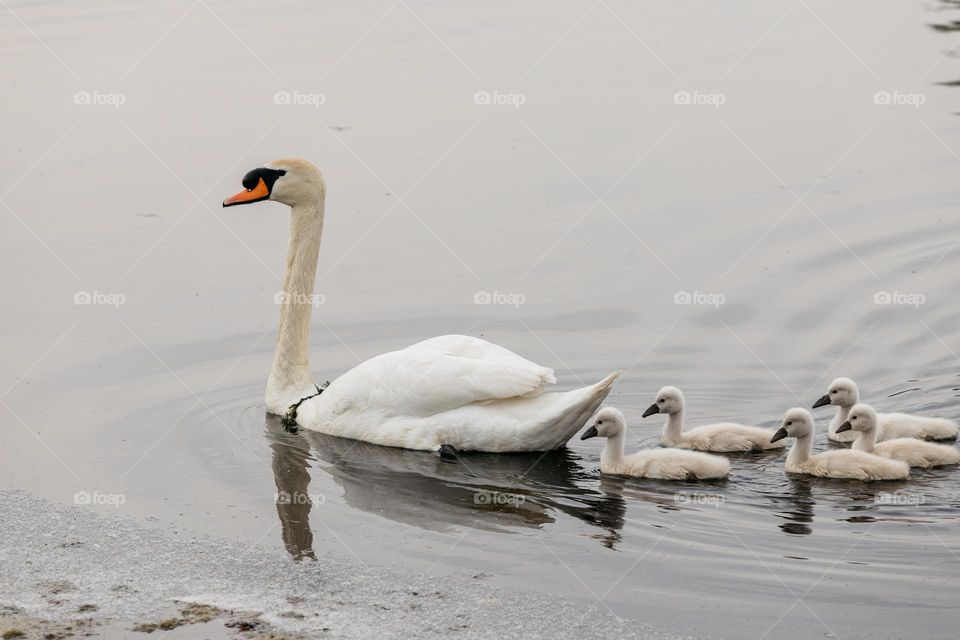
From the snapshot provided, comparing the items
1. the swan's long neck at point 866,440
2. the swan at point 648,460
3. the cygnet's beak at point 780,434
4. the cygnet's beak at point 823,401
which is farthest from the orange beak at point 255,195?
the swan's long neck at point 866,440

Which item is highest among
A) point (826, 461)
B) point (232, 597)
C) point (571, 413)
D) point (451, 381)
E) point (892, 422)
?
point (451, 381)

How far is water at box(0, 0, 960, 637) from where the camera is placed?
8352 millimetres

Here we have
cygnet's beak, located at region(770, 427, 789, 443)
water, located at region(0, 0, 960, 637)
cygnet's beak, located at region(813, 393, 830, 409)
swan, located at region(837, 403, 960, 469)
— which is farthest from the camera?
cygnet's beak, located at region(813, 393, 830, 409)

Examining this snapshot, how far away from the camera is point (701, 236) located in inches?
547

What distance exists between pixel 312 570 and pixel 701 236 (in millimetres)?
7026

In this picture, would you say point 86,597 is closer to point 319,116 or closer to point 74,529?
point 74,529

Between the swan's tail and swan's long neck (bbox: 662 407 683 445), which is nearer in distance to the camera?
the swan's tail

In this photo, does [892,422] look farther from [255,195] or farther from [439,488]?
[255,195]

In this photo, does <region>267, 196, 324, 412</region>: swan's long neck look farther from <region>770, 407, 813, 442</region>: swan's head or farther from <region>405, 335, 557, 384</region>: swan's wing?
<region>770, 407, 813, 442</region>: swan's head

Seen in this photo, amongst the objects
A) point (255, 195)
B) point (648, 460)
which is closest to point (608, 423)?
point (648, 460)

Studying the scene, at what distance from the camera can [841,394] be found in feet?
32.9

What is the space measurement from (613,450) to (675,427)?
2.39 ft

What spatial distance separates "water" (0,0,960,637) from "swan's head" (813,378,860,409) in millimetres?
439

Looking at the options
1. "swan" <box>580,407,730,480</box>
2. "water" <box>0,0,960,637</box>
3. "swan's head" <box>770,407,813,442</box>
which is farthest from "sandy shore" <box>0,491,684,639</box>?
"swan's head" <box>770,407,813,442</box>
